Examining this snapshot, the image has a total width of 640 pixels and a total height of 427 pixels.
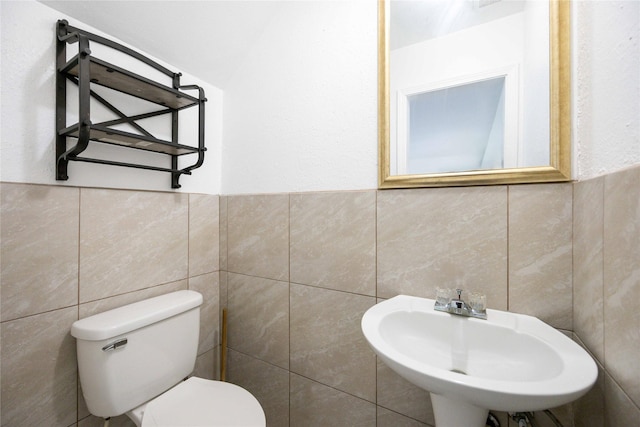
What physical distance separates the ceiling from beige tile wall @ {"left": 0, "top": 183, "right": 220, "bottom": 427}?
65 cm

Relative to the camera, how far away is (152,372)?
3.45ft

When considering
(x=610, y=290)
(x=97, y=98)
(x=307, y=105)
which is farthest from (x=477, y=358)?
(x=97, y=98)

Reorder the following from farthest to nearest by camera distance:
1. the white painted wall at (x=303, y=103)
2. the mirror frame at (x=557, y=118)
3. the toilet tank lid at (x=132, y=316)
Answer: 1. the toilet tank lid at (x=132, y=316)
2. the mirror frame at (x=557, y=118)
3. the white painted wall at (x=303, y=103)

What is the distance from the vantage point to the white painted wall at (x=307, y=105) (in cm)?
111

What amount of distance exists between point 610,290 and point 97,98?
5.44 feet

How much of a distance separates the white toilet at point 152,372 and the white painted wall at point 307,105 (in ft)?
2.32

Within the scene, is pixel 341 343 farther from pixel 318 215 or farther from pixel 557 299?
pixel 557 299

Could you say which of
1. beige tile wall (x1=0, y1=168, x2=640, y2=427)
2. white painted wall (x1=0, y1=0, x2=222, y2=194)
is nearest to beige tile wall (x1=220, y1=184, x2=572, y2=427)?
beige tile wall (x1=0, y1=168, x2=640, y2=427)

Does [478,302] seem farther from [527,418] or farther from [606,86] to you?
[606,86]

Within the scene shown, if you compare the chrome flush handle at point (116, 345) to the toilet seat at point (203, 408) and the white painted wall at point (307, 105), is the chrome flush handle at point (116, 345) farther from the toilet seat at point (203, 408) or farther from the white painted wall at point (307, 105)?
the white painted wall at point (307, 105)

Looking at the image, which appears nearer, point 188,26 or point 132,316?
point 132,316

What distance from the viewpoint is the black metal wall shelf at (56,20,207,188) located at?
2.73ft

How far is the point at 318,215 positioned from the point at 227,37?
1.00m

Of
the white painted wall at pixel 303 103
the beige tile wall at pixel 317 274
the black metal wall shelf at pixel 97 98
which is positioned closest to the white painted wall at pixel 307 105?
the white painted wall at pixel 303 103
